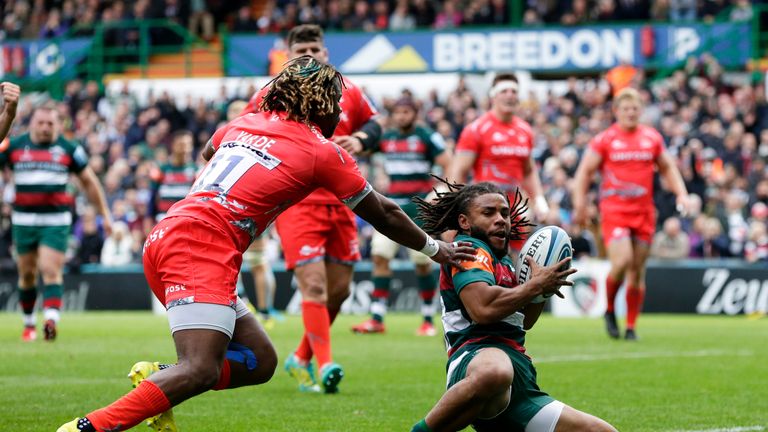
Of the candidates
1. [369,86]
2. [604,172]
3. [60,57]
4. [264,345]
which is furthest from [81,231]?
[264,345]

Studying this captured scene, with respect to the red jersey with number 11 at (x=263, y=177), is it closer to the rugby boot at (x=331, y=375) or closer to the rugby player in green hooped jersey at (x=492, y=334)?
the rugby player in green hooped jersey at (x=492, y=334)

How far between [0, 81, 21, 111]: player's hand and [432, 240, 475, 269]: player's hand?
3.37 meters

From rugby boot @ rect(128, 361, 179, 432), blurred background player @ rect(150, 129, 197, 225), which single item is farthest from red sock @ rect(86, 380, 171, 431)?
blurred background player @ rect(150, 129, 197, 225)

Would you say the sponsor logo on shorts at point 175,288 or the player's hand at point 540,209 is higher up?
the sponsor logo on shorts at point 175,288

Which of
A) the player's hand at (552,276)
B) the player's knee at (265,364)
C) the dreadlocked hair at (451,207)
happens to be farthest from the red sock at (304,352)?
the player's hand at (552,276)

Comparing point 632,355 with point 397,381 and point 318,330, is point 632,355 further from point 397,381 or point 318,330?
point 318,330

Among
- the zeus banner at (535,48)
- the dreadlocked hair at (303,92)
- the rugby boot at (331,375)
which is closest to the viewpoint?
the dreadlocked hair at (303,92)

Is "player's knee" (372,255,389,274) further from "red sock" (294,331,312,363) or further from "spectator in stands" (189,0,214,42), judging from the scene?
"spectator in stands" (189,0,214,42)

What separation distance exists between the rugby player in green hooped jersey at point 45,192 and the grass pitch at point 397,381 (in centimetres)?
88

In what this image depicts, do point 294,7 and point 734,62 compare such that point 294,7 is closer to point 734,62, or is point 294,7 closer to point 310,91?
point 734,62

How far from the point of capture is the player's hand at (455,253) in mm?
5867

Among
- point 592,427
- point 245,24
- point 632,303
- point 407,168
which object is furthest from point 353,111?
point 245,24

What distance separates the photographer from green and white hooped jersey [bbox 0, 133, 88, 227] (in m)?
13.8

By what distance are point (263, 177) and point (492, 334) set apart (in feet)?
4.43
